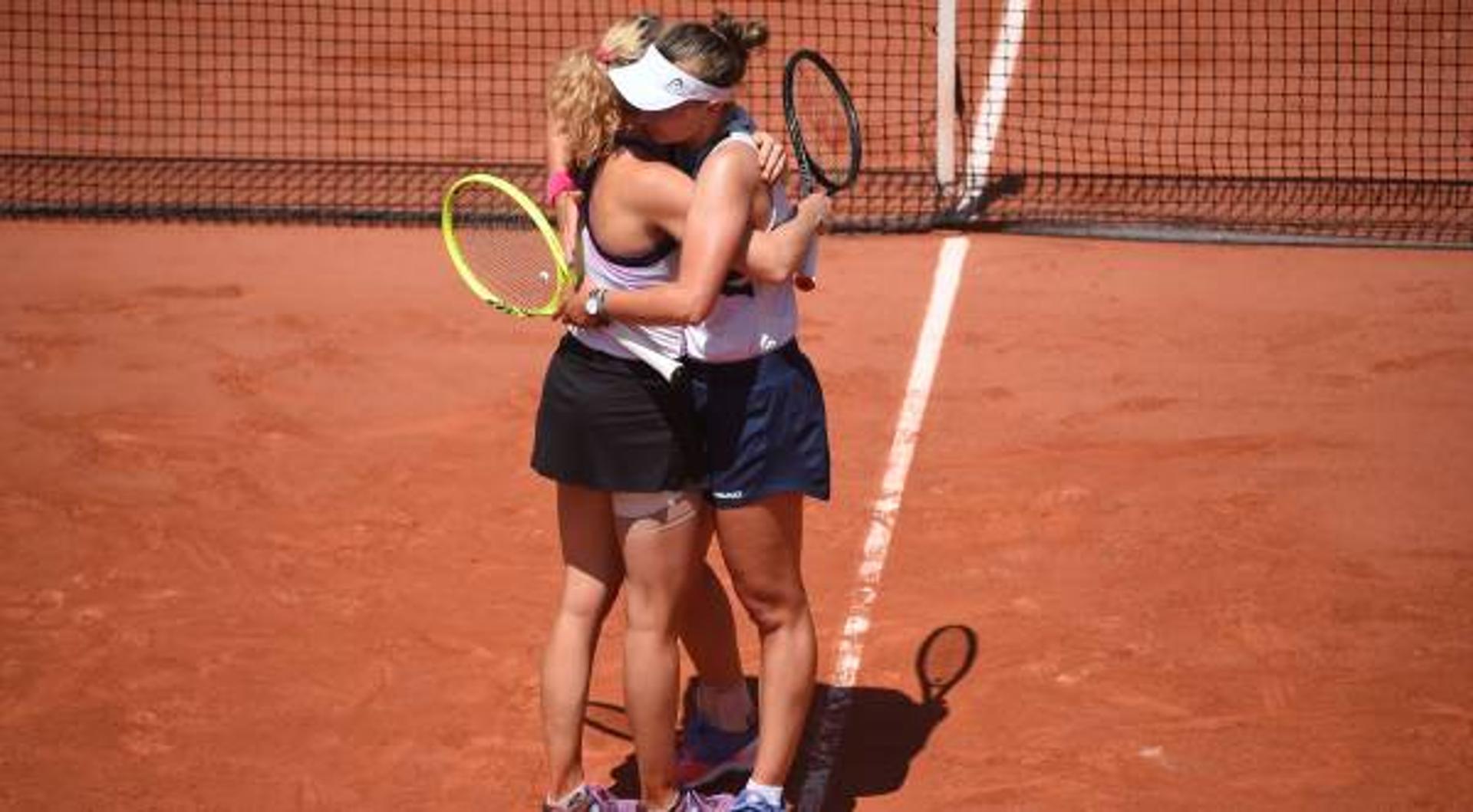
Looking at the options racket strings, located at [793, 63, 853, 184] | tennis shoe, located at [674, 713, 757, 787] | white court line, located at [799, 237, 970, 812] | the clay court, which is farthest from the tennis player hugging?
racket strings, located at [793, 63, 853, 184]

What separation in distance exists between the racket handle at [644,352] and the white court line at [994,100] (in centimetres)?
647

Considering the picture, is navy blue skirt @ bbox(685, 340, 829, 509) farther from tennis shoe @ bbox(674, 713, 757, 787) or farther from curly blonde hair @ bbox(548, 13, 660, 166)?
tennis shoe @ bbox(674, 713, 757, 787)

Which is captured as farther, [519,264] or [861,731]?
[861,731]

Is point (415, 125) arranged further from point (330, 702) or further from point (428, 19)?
point (330, 702)

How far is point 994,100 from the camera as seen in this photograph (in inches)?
516

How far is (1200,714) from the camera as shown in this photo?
5922 millimetres

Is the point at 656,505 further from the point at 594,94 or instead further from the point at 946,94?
the point at 946,94

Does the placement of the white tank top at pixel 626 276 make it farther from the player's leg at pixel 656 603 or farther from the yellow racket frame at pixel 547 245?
the player's leg at pixel 656 603

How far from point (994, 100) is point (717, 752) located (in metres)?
8.15

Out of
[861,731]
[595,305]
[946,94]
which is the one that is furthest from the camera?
[946,94]

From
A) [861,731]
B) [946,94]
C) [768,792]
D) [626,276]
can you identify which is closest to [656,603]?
[768,792]

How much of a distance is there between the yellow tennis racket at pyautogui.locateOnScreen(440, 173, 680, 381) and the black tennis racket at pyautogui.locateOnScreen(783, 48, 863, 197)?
0.60 m

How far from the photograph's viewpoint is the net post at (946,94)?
1113 centimetres

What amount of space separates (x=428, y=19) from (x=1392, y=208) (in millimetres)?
7338
